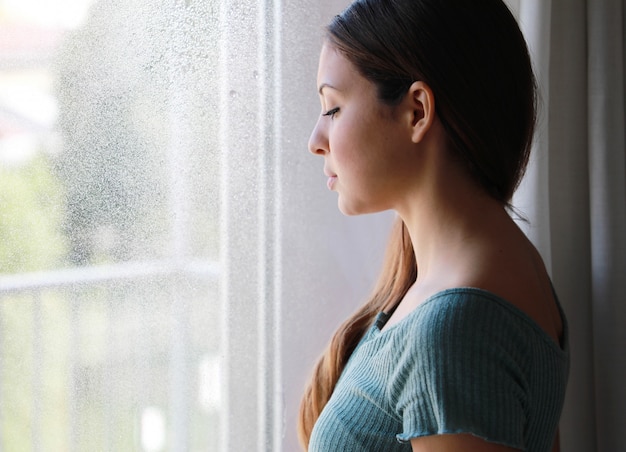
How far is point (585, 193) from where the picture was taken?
56.1 inches

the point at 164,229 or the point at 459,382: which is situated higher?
the point at 164,229

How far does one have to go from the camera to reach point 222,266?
135cm

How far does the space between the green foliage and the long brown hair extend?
48 centimetres

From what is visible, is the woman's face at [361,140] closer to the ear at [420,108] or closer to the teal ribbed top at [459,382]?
the ear at [420,108]

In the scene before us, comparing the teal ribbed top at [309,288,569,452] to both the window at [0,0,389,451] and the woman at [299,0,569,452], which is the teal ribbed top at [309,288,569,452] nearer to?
the woman at [299,0,569,452]

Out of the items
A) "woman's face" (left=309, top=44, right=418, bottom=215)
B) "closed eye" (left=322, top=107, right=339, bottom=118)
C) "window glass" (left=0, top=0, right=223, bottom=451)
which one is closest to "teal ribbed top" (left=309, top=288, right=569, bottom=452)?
"woman's face" (left=309, top=44, right=418, bottom=215)

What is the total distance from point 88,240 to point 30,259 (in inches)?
3.5

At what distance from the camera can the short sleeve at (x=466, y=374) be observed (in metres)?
0.78

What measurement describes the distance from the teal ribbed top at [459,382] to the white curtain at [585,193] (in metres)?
0.48

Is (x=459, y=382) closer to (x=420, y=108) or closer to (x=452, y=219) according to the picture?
(x=452, y=219)

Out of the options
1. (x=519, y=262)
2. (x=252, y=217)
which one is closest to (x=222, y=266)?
(x=252, y=217)

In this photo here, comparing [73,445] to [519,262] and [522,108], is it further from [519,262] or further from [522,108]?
[522,108]

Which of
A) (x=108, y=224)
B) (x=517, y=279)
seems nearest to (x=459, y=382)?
(x=517, y=279)

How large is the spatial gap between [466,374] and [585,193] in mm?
767
